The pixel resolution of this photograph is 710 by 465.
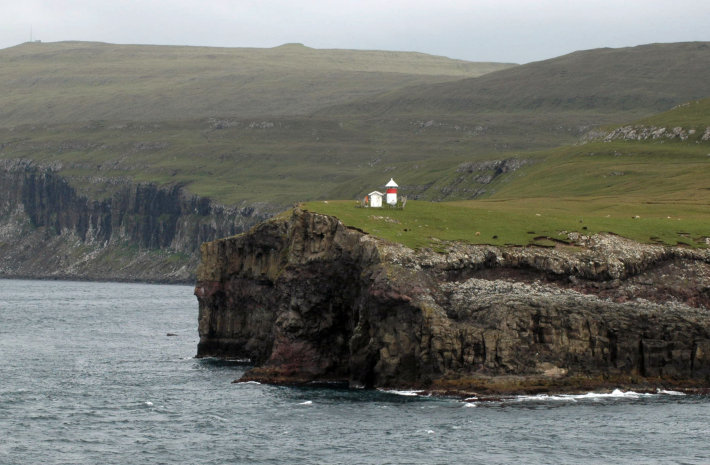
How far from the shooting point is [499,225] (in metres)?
84.8

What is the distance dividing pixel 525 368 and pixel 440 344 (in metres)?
5.46

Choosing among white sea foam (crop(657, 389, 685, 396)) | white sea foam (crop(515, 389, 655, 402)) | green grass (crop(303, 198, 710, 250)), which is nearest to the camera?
white sea foam (crop(515, 389, 655, 402))

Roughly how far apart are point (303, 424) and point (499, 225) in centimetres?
3007

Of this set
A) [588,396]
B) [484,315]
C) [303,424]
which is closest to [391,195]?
[484,315]

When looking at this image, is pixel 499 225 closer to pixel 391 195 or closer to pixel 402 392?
pixel 391 195

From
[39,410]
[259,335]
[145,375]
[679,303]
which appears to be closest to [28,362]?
[145,375]

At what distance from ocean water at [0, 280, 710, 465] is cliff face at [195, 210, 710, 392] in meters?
2.43

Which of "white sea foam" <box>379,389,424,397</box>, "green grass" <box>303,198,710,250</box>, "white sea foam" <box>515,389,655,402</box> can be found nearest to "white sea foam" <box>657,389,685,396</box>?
"white sea foam" <box>515,389,655,402</box>

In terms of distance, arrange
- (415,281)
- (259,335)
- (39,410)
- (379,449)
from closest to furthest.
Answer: (379,449), (39,410), (415,281), (259,335)

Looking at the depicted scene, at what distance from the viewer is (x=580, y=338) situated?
226 feet

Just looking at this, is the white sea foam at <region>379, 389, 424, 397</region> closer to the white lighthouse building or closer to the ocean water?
the ocean water

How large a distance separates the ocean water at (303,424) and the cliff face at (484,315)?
2430 mm

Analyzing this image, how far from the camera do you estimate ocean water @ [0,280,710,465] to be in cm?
5347

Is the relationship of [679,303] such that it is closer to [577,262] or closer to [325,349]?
[577,262]
